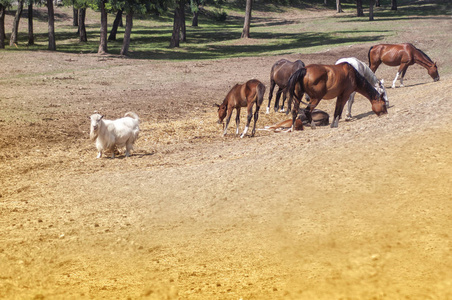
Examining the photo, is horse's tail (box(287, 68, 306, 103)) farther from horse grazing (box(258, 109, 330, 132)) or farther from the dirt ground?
horse grazing (box(258, 109, 330, 132))

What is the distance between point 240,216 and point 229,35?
53.5m

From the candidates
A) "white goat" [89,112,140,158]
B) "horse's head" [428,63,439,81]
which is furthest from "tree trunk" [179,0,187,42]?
"white goat" [89,112,140,158]

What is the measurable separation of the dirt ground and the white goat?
0.46 m

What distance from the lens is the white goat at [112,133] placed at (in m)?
14.6

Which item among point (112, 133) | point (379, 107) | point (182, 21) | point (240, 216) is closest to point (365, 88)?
point (379, 107)

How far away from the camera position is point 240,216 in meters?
9.65

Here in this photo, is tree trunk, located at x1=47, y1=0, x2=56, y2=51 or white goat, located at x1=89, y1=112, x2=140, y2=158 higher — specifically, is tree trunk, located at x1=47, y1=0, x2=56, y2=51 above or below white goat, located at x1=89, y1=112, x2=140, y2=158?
above

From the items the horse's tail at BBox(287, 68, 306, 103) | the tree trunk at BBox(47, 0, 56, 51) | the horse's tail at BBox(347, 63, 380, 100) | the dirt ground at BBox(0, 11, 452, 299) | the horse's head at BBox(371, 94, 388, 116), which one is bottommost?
the dirt ground at BBox(0, 11, 452, 299)

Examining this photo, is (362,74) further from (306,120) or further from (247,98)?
(247,98)

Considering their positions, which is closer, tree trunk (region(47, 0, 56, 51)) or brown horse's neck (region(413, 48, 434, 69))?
brown horse's neck (region(413, 48, 434, 69))

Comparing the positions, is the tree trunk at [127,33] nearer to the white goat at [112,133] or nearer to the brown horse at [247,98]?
the brown horse at [247,98]

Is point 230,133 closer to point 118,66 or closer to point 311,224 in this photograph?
point 311,224

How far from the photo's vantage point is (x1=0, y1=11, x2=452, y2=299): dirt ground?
7656 mm

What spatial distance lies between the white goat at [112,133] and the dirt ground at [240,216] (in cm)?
46
